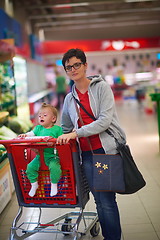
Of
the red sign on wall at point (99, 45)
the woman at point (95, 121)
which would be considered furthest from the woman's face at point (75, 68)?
the red sign on wall at point (99, 45)

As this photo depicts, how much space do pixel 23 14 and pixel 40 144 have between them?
41.7ft

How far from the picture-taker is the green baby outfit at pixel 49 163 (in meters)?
2.94

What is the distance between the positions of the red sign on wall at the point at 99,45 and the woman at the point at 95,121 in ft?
60.3

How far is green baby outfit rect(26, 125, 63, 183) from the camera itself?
9.64ft

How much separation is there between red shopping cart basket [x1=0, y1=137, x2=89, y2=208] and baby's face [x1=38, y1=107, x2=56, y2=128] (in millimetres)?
164

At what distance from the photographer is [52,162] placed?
117 inches

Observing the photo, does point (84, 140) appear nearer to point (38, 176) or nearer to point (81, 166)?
point (81, 166)

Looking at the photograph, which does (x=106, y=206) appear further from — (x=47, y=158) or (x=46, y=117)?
(x=46, y=117)

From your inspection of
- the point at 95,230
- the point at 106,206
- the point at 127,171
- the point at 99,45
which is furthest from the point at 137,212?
the point at 99,45

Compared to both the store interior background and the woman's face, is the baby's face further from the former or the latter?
the store interior background

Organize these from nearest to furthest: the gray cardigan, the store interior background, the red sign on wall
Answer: the gray cardigan < the store interior background < the red sign on wall

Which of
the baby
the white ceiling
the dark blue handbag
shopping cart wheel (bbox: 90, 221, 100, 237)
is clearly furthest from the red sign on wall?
the dark blue handbag

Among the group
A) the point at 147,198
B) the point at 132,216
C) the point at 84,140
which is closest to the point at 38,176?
the point at 84,140

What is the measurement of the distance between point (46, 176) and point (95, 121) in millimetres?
577
